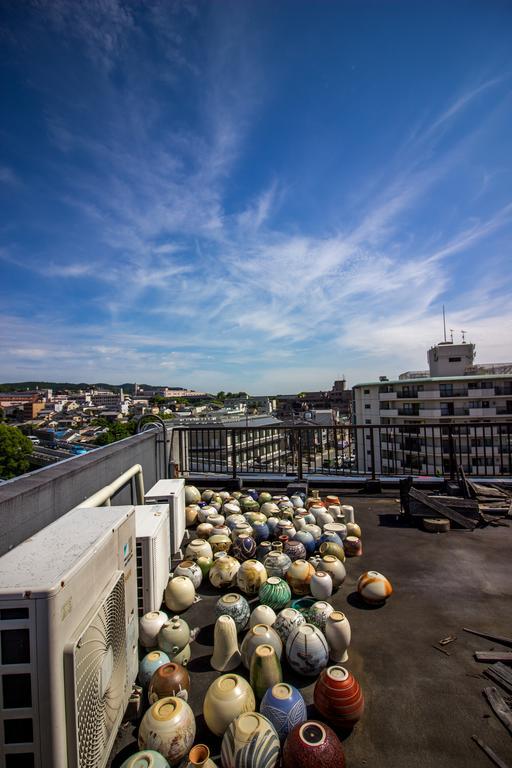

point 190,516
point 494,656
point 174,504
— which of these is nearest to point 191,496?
point 190,516

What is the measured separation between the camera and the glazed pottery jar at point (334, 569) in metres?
3.76

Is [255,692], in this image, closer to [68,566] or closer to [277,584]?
[277,584]

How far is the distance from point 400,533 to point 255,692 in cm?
363

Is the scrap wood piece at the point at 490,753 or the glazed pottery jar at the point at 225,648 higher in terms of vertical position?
the glazed pottery jar at the point at 225,648

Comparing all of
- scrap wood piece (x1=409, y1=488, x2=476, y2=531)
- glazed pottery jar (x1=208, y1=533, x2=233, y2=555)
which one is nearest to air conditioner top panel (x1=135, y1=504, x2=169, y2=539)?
glazed pottery jar (x1=208, y1=533, x2=233, y2=555)

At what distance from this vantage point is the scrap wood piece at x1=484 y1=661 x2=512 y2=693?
2.52 metres

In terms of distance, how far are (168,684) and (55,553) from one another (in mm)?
1321

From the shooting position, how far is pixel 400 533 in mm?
5340

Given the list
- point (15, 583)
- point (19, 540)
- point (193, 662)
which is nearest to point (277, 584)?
point (193, 662)

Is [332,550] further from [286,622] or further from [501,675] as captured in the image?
[501,675]

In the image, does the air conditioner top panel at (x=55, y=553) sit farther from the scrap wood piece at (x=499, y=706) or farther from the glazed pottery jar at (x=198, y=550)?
the scrap wood piece at (x=499, y=706)

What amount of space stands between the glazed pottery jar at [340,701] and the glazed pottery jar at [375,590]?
1383mm

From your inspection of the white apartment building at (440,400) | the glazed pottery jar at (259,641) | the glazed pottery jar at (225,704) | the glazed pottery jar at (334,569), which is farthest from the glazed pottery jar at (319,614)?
the white apartment building at (440,400)

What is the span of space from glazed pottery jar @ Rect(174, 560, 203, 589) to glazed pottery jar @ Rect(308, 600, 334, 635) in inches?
53.9
